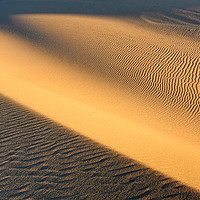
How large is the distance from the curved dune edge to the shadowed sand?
36 cm

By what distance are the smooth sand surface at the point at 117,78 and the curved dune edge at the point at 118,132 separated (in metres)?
0.02

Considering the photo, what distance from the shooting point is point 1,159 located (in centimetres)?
513

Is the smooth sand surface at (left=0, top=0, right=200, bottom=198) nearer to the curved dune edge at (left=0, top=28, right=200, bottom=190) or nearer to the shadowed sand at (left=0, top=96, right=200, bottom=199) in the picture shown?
the curved dune edge at (left=0, top=28, right=200, bottom=190)

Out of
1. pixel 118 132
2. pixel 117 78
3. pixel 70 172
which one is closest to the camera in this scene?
pixel 70 172

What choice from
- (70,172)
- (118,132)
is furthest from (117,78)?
(70,172)

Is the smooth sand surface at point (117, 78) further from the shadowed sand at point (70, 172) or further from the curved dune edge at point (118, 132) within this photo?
the shadowed sand at point (70, 172)

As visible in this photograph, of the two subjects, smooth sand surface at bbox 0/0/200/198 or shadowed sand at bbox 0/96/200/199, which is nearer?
shadowed sand at bbox 0/96/200/199

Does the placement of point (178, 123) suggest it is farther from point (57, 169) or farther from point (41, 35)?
point (41, 35)

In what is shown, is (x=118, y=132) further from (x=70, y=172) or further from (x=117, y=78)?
(x=117, y=78)

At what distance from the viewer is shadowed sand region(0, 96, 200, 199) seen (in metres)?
4.30

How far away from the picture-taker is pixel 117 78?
11297 millimetres

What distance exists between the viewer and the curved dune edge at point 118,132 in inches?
201

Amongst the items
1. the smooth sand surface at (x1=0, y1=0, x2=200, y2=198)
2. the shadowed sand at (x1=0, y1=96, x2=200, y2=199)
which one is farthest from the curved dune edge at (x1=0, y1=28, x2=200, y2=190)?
the shadowed sand at (x1=0, y1=96, x2=200, y2=199)

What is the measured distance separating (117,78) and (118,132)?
5184mm
